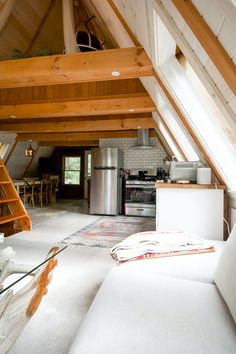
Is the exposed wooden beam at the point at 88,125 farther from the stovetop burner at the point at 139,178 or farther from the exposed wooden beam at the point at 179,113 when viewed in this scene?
the exposed wooden beam at the point at 179,113

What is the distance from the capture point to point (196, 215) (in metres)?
2.84

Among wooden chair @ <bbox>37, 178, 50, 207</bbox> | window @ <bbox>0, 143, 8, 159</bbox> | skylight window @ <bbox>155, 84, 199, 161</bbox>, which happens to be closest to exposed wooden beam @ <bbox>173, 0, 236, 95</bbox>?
skylight window @ <bbox>155, 84, 199, 161</bbox>

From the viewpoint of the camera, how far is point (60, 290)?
2.25 meters

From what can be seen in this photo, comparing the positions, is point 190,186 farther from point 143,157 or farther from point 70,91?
point 143,157

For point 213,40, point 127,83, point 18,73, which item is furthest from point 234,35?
point 127,83

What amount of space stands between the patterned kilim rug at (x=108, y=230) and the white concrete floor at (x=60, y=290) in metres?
0.23

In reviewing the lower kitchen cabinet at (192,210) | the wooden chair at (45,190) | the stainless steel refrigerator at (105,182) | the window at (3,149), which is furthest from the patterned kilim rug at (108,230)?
the window at (3,149)

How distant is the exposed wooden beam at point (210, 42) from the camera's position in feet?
3.28

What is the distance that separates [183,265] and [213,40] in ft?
4.41

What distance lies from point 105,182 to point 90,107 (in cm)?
260

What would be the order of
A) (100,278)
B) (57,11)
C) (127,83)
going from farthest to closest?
(57,11), (127,83), (100,278)

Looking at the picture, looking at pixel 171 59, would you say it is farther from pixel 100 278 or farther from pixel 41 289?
pixel 100 278

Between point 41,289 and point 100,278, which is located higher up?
point 41,289

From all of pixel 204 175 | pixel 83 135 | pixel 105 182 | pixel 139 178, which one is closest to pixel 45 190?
pixel 83 135
